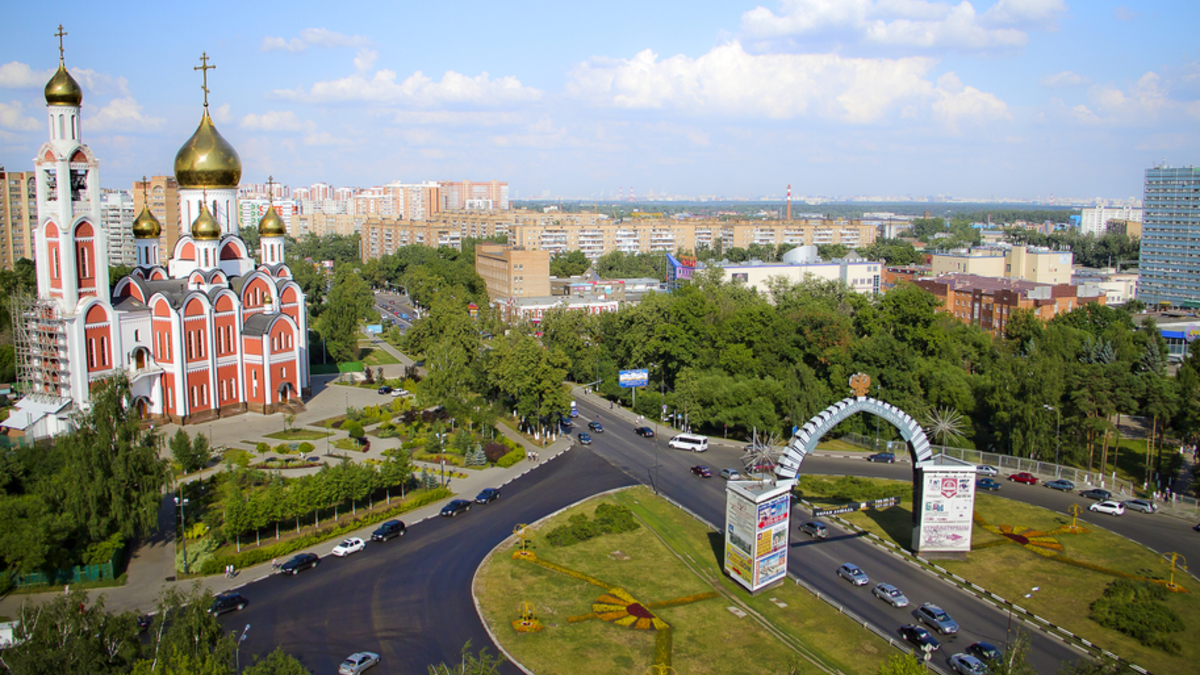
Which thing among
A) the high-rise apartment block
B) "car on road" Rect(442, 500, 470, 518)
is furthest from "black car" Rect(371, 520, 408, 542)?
the high-rise apartment block

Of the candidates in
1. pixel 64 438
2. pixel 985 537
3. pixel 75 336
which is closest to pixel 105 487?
pixel 64 438

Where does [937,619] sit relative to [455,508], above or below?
below

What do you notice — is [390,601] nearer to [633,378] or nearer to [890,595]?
[890,595]

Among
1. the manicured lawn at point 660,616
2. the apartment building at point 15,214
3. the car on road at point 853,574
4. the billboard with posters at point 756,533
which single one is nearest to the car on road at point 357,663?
the manicured lawn at point 660,616

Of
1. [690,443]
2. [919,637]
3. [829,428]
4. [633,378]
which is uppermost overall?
[829,428]

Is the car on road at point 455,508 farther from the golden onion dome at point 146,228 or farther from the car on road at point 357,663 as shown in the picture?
the golden onion dome at point 146,228

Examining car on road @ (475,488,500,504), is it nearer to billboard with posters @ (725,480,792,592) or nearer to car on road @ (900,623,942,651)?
billboard with posters @ (725,480,792,592)

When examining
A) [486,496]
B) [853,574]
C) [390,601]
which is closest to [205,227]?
[486,496]
